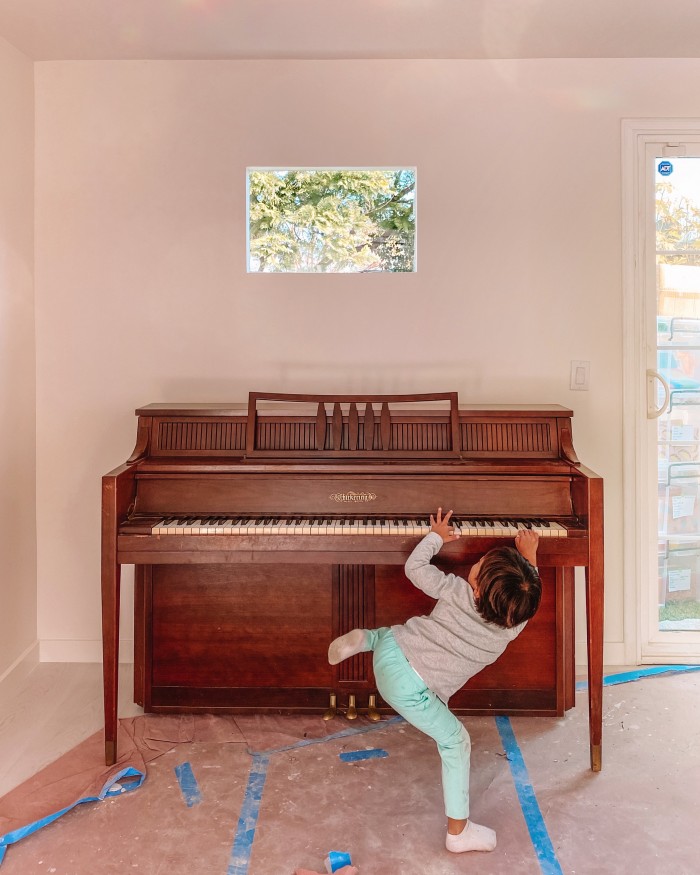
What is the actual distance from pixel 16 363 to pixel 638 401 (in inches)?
102

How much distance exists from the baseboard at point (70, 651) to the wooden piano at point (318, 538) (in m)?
0.54

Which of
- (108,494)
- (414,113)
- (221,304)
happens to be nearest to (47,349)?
(221,304)

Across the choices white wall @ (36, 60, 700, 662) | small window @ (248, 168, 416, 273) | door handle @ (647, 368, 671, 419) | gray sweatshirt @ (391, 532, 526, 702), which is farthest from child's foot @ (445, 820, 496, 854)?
small window @ (248, 168, 416, 273)

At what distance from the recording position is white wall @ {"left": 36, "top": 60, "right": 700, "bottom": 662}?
9.72ft

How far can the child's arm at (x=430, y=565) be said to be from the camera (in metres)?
2.06

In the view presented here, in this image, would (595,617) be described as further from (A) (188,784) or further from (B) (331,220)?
(B) (331,220)

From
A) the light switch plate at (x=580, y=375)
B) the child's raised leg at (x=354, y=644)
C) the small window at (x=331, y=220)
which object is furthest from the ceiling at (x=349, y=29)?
the child's raised leg at (x=354, y=644)

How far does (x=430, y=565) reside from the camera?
2121mm

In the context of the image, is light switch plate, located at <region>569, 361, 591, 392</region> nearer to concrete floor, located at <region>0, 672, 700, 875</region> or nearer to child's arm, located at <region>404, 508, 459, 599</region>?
child's arm, located at <region>404, 508, 459, 599</region>

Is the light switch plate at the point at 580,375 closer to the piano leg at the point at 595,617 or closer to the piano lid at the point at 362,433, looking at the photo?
the piano lid at the point at 362,433

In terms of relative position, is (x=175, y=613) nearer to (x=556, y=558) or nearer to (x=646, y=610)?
(x=556, y=558)

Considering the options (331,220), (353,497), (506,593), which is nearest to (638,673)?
(506,593)

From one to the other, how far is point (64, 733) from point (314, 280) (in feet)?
6.52

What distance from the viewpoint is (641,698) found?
2742 mm
